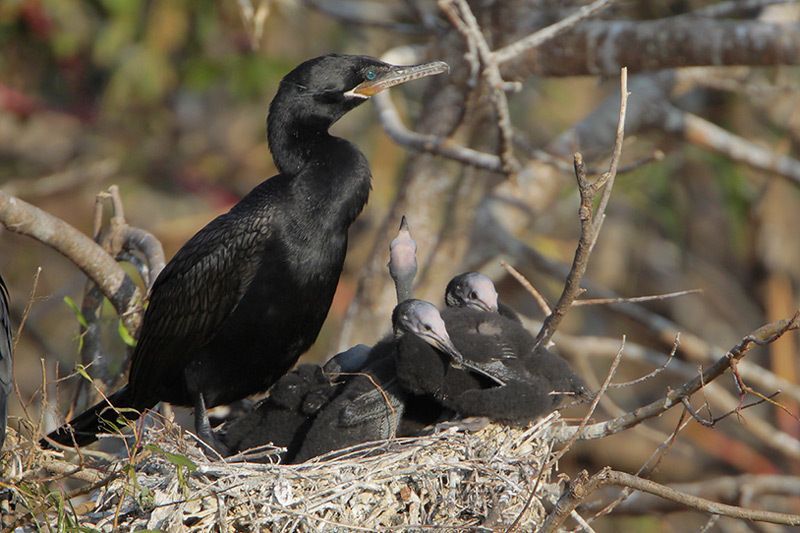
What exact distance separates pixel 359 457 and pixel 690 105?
7.62m

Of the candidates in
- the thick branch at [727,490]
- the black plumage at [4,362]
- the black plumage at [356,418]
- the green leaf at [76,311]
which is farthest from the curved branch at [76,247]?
the thick branch at [727,490]

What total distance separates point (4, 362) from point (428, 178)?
11.1 ft

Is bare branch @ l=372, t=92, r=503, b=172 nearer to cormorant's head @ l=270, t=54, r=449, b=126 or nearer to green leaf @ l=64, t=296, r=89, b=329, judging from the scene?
cormorant's head @ l=270, t=54, r=449, b=126

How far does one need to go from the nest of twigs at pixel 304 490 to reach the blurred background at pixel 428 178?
2.95 metres

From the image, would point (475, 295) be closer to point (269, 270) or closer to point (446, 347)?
point (446, 347)

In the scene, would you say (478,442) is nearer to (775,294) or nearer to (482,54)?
(482,54)

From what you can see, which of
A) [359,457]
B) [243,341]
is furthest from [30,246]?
[359,457]

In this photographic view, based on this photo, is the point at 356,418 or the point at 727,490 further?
the point at 727,490

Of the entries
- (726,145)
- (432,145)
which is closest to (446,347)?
(432,145)

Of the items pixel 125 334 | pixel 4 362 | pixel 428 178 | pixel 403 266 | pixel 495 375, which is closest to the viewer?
pixel 4 362

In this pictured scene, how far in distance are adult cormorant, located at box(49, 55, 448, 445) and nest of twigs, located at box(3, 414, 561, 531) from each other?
758mm

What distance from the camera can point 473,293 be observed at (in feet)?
16.5

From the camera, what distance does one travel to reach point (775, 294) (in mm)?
11273

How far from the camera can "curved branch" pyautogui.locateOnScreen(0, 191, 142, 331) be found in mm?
5027
